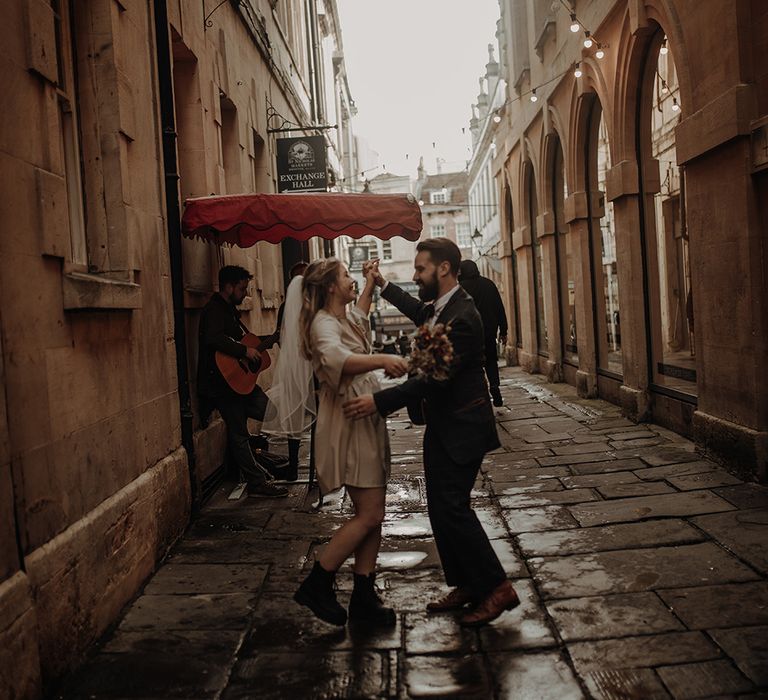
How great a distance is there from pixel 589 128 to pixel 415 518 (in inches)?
344

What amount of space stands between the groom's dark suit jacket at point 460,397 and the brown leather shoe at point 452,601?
2.68 ft

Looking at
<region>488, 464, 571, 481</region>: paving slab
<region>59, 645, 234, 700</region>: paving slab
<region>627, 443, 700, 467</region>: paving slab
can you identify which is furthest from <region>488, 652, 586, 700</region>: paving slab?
<region>627, 443, 700, 467</region>: paving slab

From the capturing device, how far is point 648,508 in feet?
20.8

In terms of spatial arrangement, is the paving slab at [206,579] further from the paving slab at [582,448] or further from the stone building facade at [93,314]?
the paving slab at [582,448]

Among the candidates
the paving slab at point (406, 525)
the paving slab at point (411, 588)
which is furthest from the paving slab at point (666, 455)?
the paving slab at point (411, 588)

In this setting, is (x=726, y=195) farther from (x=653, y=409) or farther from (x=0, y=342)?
(x=0, y=342)

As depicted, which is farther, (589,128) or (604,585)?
(589,128)

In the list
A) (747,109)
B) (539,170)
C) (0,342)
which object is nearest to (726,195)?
(747,109)

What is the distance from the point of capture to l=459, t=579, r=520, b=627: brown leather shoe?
4312 millimetres

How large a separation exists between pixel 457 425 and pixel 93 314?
211 centimetres

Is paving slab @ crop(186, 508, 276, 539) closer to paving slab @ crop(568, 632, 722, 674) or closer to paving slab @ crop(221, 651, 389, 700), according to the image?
paving slab @ crop(221, 651, 389, 700)

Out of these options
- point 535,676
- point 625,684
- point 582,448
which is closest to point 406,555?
point 535,676

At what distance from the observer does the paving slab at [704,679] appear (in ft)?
11.3

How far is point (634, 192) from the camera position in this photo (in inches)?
411
